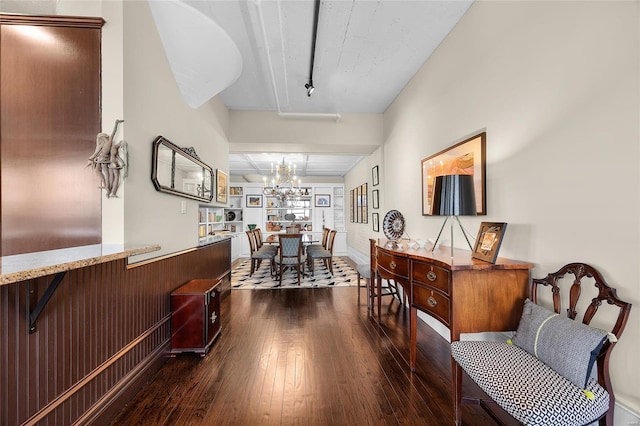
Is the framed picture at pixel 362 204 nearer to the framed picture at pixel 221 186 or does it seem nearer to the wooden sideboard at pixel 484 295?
the framed picture at pixel 221 186

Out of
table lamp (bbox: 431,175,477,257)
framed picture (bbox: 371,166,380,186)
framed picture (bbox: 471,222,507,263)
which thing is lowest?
framed picture (bbox: 471,222,507,263)

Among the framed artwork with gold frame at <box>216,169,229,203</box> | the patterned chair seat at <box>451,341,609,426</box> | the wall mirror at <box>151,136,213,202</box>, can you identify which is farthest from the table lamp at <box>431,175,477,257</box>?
the framed artwork with gold frame at <box>216,169,229,203</box>

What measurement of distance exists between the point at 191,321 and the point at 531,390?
241 centimetres

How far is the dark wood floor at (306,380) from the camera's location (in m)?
1.55

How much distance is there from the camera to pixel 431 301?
1797 mm

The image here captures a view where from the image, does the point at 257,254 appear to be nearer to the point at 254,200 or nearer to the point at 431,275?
the point at 254,200

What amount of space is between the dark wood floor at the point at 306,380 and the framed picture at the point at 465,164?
1.41 m

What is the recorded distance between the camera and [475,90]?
2.13 meters

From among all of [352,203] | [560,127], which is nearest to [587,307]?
[560,127]

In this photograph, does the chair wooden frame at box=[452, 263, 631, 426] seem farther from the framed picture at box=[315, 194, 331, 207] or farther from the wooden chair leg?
the framed picture at box=[315, 194, 331, 207]

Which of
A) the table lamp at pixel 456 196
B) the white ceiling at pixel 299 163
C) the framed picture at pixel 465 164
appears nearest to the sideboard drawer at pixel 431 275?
the table lamp at pixel 456 196

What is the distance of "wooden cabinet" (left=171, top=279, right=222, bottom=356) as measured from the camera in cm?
225

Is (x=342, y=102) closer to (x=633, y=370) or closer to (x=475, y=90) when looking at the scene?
(x=475, y=90)

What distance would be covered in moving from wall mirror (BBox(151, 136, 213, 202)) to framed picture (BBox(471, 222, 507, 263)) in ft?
8.39
